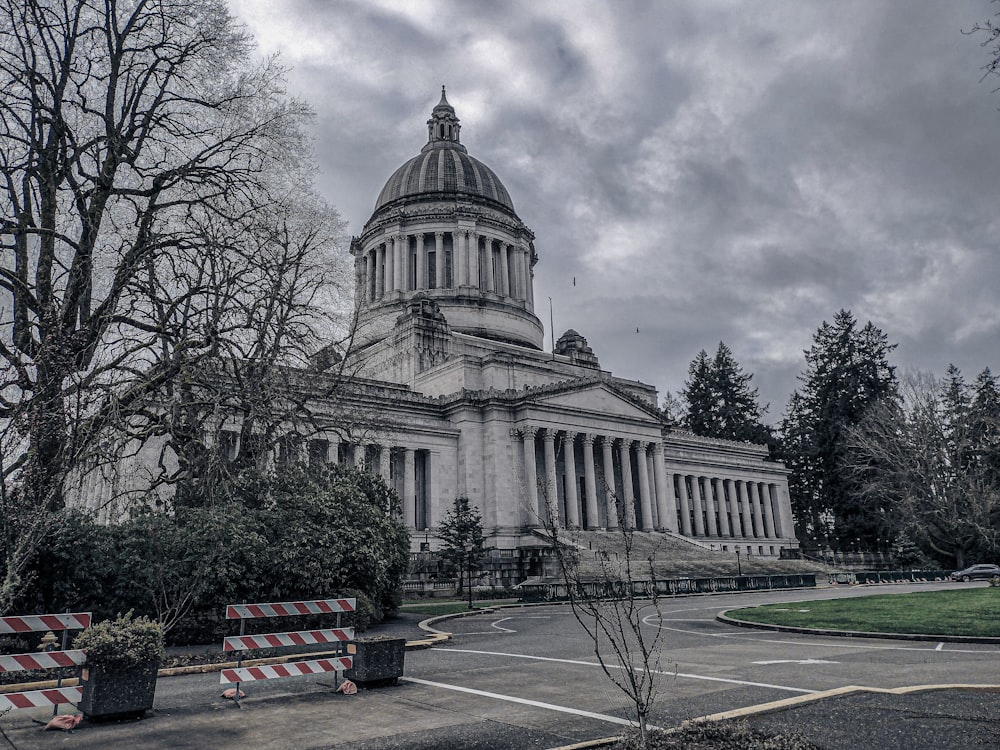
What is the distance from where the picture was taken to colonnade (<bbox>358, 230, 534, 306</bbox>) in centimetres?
7069

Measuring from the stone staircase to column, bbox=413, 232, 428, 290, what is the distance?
1261 inches

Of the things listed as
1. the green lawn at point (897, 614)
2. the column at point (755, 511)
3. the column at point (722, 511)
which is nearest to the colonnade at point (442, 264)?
the column at point (722, 511)

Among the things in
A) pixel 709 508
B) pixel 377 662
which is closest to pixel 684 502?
pixel 709 508

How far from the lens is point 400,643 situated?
11.6m

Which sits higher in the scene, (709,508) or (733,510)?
(709,508)

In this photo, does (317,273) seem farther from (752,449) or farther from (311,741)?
(752,449)

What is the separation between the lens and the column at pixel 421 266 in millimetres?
71000

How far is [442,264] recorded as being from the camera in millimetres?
71312

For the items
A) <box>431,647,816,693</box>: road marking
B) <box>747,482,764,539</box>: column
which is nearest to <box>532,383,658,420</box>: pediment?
<box>747,482,764,539</box>: column

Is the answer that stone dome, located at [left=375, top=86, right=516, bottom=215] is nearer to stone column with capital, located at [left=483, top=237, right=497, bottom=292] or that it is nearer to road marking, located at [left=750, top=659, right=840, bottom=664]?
stone column with capital, located at [left=483, top=237, right=497, bottom=292]

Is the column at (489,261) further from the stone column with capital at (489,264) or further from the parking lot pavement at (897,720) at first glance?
the parking lot pavement at (897,720)

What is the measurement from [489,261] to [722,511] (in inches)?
1369

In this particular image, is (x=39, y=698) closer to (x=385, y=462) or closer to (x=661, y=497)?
(x=385, y=462)

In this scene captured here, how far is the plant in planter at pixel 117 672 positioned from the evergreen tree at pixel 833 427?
254ft
